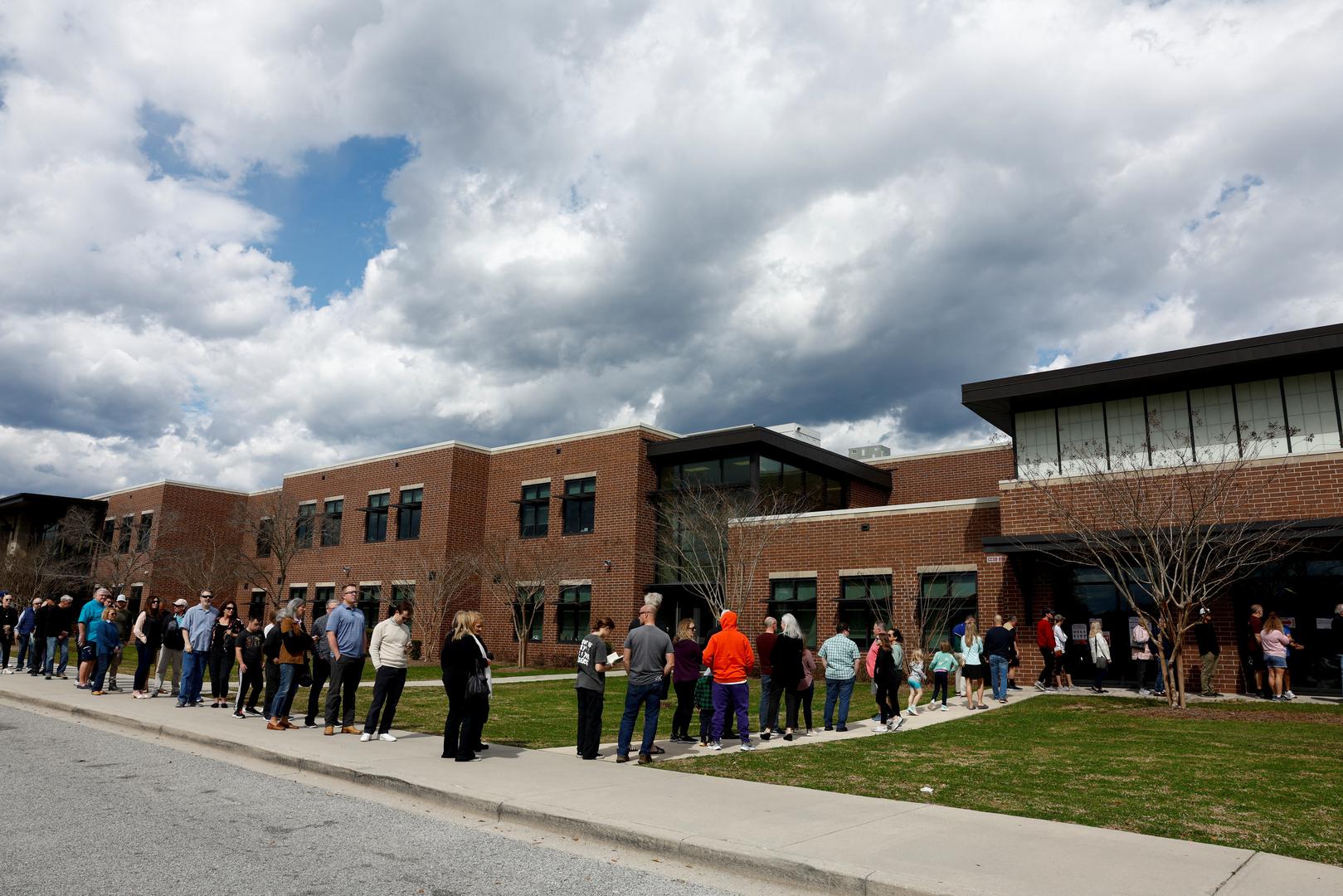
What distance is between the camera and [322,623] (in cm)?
1187

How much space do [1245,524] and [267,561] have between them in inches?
1628

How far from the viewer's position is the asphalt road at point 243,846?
5.24 m

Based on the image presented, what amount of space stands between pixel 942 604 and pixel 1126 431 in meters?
6.04

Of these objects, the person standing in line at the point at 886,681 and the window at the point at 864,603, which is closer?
the person standing in line at the point at 886,681

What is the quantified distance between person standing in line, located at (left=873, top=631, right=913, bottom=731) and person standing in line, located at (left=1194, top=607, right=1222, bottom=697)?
8.26m

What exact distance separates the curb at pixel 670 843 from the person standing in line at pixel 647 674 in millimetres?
2474

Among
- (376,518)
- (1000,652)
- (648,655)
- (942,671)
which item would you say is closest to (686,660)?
(648,655)

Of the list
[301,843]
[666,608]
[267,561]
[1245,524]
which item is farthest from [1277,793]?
[267,561]

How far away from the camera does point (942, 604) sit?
2264cm

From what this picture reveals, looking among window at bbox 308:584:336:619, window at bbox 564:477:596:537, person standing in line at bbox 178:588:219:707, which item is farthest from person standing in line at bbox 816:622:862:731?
window at bbox 308:584:336:619

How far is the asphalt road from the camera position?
524 centimetres

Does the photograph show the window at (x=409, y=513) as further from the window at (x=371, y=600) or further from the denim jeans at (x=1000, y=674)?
the denim jeans at (x=1000, y=674)

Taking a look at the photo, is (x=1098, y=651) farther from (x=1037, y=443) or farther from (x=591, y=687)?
(x=591, y=687)

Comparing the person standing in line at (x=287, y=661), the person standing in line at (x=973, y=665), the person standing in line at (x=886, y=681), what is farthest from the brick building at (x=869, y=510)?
the person standing in line at (x=287, y=661)
